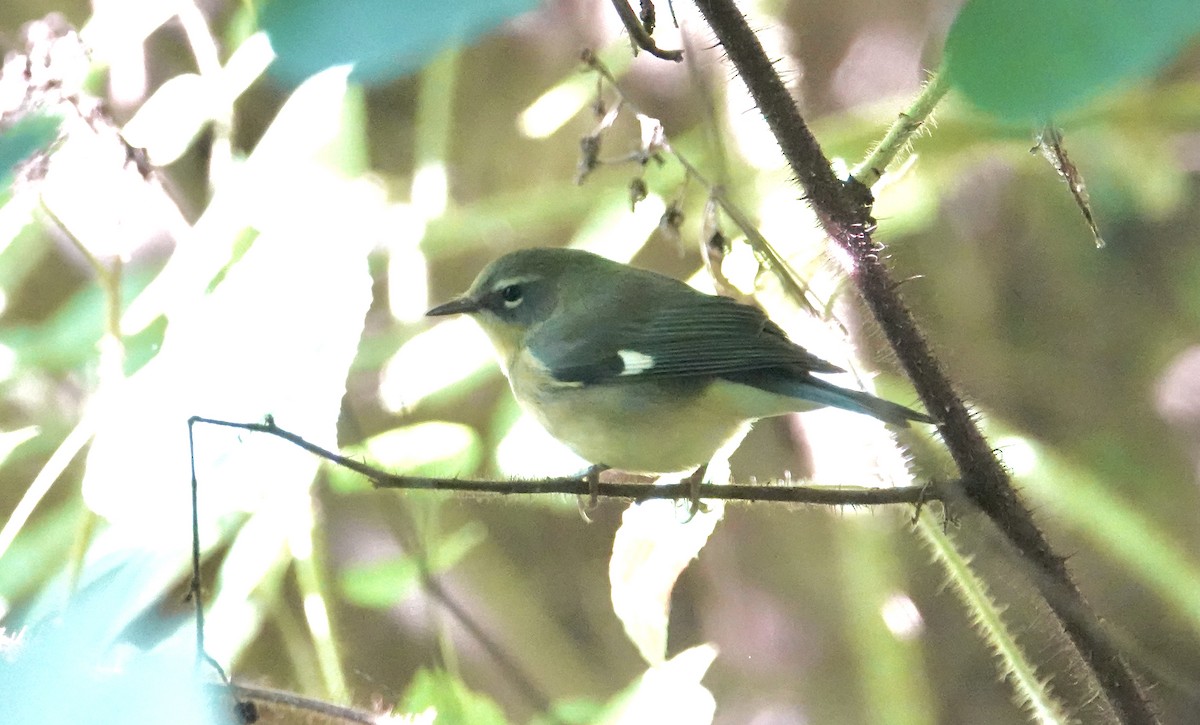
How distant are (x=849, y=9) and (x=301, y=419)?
4.59 ft

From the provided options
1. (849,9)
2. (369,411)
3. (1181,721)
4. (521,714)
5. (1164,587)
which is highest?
(849,9)

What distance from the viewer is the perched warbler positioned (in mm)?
941

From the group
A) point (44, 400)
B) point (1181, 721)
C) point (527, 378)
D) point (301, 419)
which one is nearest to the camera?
point (301, 419)

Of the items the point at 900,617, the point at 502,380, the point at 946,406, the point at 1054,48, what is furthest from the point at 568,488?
A: the point at 502,380

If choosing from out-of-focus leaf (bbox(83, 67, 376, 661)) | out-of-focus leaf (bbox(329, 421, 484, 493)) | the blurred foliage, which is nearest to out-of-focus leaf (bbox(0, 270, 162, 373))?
the blurred foliage

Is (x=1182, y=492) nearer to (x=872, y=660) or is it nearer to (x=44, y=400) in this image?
(x=872, y=660)

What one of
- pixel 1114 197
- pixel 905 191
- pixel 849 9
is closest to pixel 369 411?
pixel 905 191

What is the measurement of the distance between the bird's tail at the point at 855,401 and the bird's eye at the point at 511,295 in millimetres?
435

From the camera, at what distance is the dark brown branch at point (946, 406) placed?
2.00 feet

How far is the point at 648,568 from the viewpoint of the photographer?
32.9 inches

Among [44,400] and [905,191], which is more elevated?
[44,400]

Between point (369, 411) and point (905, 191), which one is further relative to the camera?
point (369, 411)

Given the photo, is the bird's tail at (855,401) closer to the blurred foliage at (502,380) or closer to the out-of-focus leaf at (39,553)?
the blurred foliage at (502,380)

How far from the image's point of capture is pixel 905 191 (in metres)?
1.34
